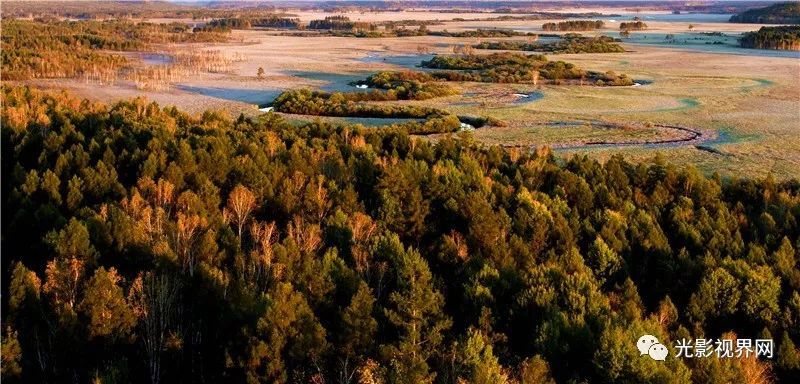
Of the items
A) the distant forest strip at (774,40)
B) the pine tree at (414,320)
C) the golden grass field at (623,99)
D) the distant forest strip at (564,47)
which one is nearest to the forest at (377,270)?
the pine tree at (414,320)

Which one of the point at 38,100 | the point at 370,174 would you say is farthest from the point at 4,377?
the point at 38,100

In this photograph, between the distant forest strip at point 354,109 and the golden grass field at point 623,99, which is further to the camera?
the distant forest strip at point 354,109

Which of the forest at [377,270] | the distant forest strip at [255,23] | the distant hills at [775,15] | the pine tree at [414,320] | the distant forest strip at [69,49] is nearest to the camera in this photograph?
the pine tree at [414,320]

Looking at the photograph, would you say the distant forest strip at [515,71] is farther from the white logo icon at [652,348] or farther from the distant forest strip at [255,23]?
the distant forest strip at [255,23]

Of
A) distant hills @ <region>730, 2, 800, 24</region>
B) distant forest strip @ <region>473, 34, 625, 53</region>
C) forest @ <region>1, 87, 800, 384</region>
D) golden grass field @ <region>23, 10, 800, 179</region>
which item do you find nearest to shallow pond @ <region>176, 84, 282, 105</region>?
golden grass field @ <region>23, 10, 800, 179</region>

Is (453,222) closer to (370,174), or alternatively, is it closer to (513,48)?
(370,174)

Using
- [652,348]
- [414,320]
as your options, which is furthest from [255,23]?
[652,348]
